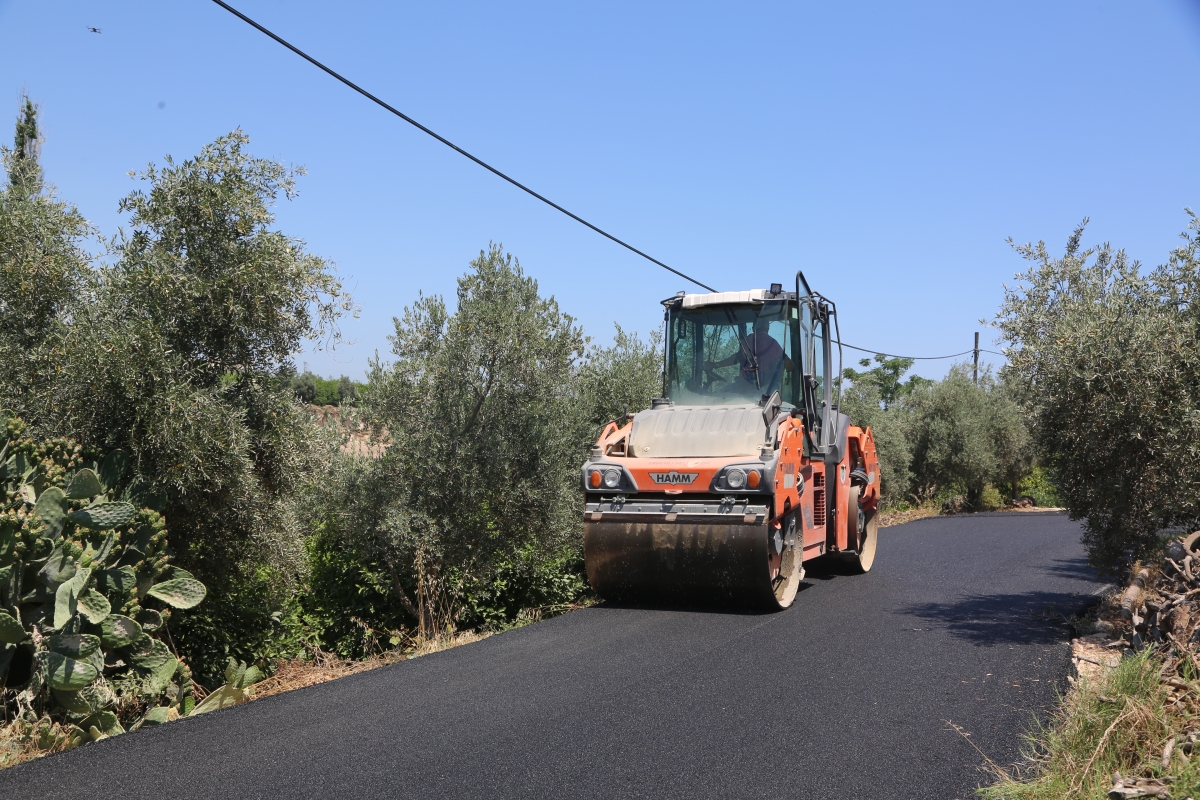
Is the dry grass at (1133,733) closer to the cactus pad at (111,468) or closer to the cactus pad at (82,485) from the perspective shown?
the cactus pad at (82,485)

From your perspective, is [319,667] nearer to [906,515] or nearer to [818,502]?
[818,502]

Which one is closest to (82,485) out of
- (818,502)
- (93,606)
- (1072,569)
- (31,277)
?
(93,606)

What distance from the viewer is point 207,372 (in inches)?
316

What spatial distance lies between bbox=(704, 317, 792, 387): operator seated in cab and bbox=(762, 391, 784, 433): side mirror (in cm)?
23

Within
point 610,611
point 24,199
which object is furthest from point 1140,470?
point 24,199

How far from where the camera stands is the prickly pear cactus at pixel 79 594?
5.60m

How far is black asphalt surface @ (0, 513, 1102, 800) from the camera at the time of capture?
4387mm

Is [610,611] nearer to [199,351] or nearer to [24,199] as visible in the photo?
[199,351]

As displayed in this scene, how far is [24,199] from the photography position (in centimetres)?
948

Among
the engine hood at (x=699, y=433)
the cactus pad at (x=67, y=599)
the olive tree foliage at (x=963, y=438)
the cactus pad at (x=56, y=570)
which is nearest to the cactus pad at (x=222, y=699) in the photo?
the cactus pad at (x=67, y=599)

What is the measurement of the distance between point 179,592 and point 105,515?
3.22ft

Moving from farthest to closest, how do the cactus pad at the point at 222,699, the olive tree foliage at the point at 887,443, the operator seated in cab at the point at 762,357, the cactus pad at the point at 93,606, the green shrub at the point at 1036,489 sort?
the green shrub at the point at 1036,489
the olive tree foliage at the point at 887,443
the operator seated in cab at the point at 762,357
the cactus pad at the point at 222,699
the cactus pad at the point at 93,606

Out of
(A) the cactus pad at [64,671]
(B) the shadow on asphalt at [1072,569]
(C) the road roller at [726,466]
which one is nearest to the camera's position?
(A) the cactus pad at [64,671]

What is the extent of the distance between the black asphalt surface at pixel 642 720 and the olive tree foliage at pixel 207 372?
2.32 metres
